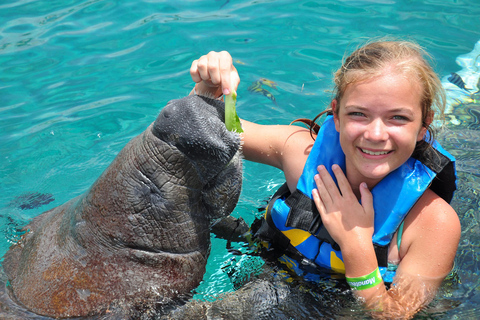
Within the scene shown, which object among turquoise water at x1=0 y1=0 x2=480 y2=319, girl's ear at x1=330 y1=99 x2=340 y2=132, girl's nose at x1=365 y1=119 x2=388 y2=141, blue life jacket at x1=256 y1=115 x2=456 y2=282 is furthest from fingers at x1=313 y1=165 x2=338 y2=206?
turquoise water at x1=0 y1=0 x2=480 y2=319

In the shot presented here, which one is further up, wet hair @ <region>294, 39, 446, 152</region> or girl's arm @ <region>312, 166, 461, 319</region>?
wet hair @ <region>294, 39, 446, 152</region>

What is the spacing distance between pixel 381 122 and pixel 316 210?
93 centimetres

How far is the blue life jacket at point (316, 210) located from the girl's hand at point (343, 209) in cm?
10

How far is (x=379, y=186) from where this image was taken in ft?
13.1

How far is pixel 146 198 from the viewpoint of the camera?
3064mm

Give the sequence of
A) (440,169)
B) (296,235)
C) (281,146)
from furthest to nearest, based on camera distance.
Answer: (281,146), (296,235), (440,169)

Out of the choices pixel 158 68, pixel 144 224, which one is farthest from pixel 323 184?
pixel 158 68

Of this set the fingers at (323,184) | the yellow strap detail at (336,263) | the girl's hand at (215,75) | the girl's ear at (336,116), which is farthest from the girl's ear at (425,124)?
the girl's hand at (215,75)

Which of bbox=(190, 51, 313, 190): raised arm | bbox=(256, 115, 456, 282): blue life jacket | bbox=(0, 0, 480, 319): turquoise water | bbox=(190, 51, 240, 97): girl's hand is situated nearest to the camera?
bbox=(190, 51, 240, 97): girl's hand

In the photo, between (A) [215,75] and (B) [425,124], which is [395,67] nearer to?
(B) [425,124]

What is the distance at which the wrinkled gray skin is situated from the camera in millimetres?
3004

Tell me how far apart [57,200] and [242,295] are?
3352mm

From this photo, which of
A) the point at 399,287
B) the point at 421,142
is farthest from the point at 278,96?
the point at 399,287

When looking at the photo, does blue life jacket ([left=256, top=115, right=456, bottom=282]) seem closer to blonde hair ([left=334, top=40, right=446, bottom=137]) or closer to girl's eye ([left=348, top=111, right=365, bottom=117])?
blonde hair ([left=334, top=40, right=446, bottom=137])
